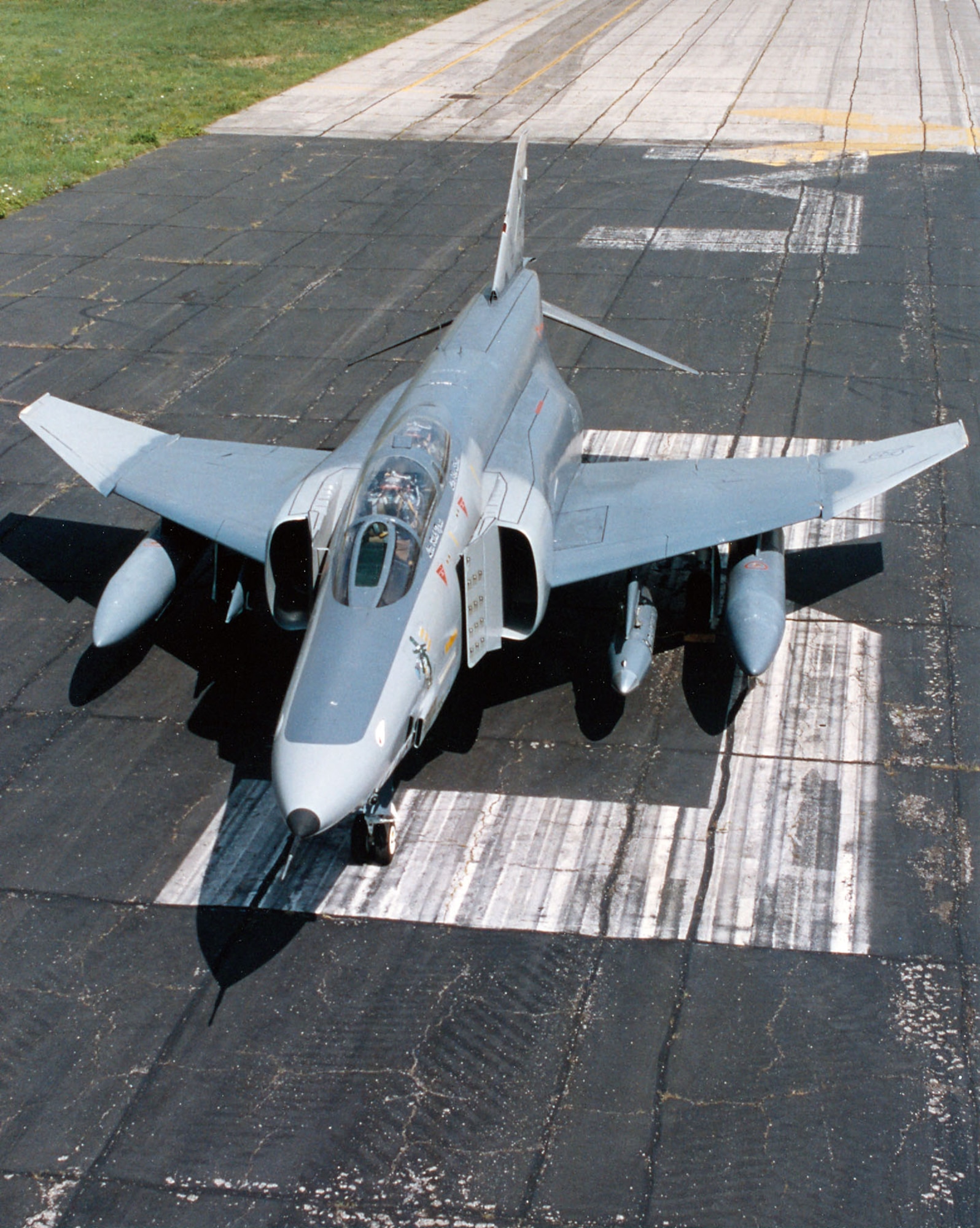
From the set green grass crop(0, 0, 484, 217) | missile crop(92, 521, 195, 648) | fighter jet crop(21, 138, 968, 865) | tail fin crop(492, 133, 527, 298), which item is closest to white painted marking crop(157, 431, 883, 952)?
fighter jet crop(21, 138, 968, 865)

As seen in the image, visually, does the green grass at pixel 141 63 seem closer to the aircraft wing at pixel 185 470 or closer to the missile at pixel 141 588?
the aircraft wing at pixel 185 470

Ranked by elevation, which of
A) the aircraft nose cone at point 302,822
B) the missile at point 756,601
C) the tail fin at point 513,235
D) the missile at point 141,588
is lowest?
the missile at point 756,601

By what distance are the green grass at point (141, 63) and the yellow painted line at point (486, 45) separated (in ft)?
11.9

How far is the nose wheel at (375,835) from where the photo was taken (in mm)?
9953

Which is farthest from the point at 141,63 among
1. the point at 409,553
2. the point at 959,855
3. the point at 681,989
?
the point at 681,989

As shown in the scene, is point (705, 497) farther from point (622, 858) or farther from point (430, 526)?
point (622, 858)

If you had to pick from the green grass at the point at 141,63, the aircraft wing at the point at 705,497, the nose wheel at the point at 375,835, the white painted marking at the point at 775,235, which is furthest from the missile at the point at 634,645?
the green grass at the point at 141,63

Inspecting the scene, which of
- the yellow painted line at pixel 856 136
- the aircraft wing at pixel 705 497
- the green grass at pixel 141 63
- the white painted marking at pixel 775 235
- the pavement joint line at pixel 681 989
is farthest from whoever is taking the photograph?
the green grass at pixel 141 63

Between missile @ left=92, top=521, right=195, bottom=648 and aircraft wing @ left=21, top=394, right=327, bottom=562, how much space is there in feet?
1.45

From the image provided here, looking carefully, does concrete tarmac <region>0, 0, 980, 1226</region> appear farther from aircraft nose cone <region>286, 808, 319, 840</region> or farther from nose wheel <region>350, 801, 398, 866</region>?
aircraft nose cone <region>286, 808, 319, 840</region>

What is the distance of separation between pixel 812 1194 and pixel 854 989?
1.77 meters

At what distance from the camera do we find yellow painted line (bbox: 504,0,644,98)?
3753 cm

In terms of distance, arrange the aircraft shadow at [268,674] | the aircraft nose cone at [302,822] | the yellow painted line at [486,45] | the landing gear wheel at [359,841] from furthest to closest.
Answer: the yellow painted line at [486,45]
the landing gear wheel at [359,841]
the aircraft shadow at [268,674]
the aircraft nose cone at [302,822]

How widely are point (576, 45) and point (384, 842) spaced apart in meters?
40.1
